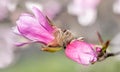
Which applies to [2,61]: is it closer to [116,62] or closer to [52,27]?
[116,62]

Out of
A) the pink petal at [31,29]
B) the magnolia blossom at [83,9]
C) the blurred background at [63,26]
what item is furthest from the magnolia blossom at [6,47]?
the pink petal at [31,29]

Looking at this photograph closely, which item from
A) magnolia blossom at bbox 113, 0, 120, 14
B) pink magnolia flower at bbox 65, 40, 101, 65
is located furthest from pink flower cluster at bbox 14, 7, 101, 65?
magnolia blossom at bbox 113, 0, 120, 14

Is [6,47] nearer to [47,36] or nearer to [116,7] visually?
[116,7]

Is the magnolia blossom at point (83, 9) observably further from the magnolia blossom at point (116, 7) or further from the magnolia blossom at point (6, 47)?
the magnolia blossom at point (6, 47)

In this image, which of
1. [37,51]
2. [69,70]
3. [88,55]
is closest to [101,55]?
[88,55]

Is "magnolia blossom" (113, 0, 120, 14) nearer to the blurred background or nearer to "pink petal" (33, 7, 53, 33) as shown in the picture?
the blurred background
